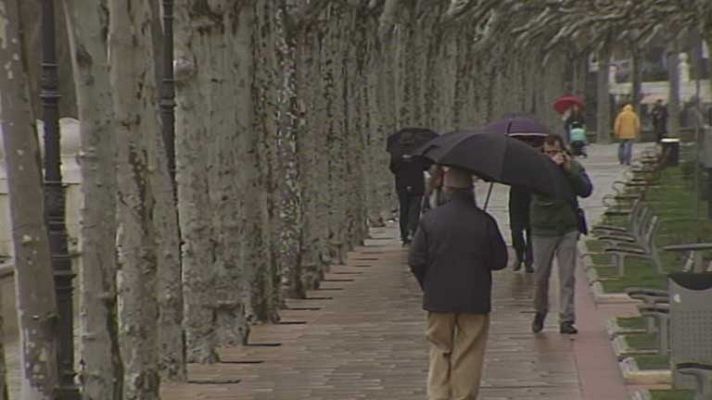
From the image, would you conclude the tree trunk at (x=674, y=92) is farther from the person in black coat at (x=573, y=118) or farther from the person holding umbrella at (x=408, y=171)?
the person holding umbrella at (x=408, y=171)

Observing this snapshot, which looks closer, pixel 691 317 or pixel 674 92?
pixel 691 317

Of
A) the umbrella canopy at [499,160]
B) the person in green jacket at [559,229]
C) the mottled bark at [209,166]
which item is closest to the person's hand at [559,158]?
the person in green jacket at [559,229]

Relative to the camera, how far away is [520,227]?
22984mm

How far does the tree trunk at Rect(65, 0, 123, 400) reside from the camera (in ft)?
41.8

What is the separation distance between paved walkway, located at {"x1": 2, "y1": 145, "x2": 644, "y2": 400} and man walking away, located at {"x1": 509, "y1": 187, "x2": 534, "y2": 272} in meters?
0.37

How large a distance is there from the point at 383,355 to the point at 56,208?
14.1ft

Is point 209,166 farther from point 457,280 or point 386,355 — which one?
point 457,280

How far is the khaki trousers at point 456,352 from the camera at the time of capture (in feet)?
40.9

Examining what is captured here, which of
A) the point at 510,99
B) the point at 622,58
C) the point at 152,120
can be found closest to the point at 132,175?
the point at 152,120

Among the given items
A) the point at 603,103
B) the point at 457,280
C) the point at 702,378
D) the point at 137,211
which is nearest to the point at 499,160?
the point at 457,280

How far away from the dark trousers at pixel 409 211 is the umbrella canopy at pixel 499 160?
13401 millimetres

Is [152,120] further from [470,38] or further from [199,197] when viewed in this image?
[470,38]

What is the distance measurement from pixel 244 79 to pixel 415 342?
293cm

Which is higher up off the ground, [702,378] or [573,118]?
[702,378]
